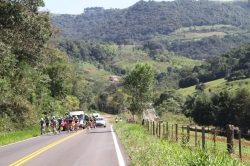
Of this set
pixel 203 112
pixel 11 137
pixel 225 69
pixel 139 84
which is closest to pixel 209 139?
pixel 11 137

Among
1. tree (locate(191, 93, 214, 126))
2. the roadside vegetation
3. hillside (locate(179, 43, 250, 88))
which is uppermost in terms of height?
hillside (locate(179, 43, 250, 88))

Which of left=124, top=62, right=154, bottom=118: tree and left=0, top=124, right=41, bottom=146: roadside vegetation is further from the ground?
left=124, top=62, right=154, bottom=118: tree

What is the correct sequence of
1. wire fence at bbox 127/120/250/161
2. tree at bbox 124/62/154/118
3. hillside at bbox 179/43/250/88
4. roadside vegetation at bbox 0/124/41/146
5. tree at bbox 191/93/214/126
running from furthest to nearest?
1. hillside at bbox 179/43/250/88
2. tree at bbox 191/93/214/126
3. tree at bbox 124/62/154/118
4. roadside vegetation at bbox 0/124/41/146
5. wire fence at bbox 127/120/250/161

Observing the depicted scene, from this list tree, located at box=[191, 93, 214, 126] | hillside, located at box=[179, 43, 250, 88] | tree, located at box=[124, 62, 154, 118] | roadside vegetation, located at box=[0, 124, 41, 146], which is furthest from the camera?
hillside, located at box=[179, 43, 250, 88]

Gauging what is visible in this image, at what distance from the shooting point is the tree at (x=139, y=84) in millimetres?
55875

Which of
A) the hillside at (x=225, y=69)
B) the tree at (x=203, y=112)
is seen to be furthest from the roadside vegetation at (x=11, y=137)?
the hillside at (x=225, y=69)

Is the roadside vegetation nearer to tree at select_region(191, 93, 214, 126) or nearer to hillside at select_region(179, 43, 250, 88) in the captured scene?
tree at select_region(191, 93, 214, 126)

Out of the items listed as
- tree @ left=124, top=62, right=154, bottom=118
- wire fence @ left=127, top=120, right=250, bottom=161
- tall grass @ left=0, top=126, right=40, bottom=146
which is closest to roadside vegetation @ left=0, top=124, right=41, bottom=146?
tall grass @ left=0, top=126, right=40, bottom=146

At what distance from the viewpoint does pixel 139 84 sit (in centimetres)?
5656

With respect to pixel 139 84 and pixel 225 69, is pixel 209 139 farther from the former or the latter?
pixel 225 69

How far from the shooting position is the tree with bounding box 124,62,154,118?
55.9 metres

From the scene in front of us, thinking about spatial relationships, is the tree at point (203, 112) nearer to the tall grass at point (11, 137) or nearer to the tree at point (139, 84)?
the tree at point (139, 84)

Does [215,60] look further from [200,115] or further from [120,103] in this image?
[200,115]

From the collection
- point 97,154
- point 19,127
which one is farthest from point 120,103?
point 97,154
